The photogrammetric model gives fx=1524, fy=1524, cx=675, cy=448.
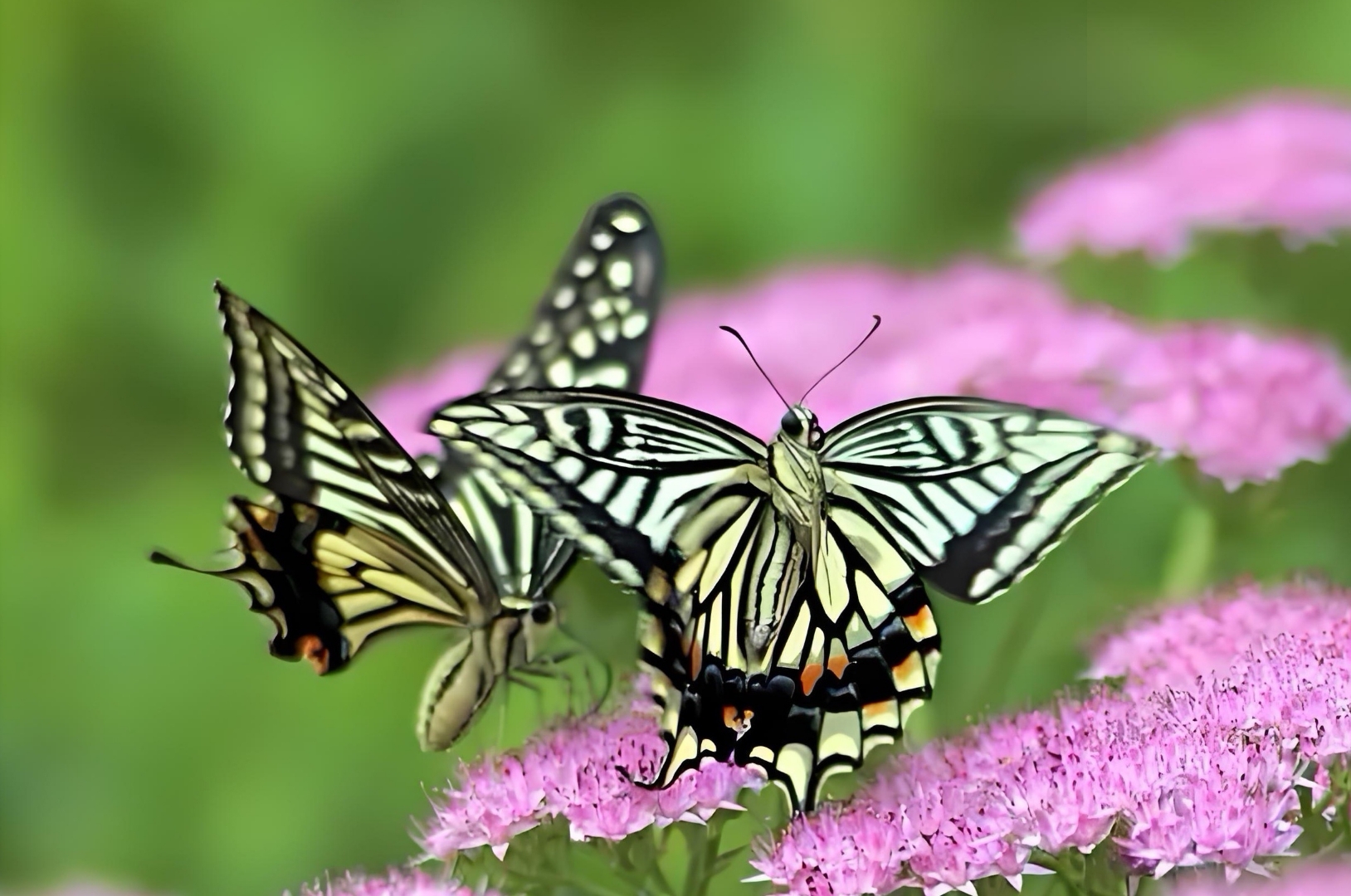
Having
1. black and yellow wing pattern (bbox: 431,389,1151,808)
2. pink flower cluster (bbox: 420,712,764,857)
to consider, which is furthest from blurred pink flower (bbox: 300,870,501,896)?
black and yellow wing pattern (bbox: 431,389,1151,808)

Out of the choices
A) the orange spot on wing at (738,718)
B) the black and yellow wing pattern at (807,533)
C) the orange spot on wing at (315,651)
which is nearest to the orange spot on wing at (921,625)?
the black and yellow wing pattern at (807,533)

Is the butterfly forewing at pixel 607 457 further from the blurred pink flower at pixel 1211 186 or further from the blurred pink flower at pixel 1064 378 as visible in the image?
the blurred pink flower at pixel 1211 186

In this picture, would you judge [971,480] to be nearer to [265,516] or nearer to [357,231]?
[265,516]

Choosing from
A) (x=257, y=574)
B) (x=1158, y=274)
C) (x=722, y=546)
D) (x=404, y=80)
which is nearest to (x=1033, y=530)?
(x=722, y=546)

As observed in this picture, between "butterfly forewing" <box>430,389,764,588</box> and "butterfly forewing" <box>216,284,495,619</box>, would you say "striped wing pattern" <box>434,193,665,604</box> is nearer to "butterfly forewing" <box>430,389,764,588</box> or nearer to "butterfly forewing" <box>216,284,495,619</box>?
"butterfly forewing" <box>216,284,495,619</box>

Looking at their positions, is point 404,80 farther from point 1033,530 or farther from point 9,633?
point 1033,530

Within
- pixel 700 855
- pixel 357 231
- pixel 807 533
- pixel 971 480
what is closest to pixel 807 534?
pixel 807 533
